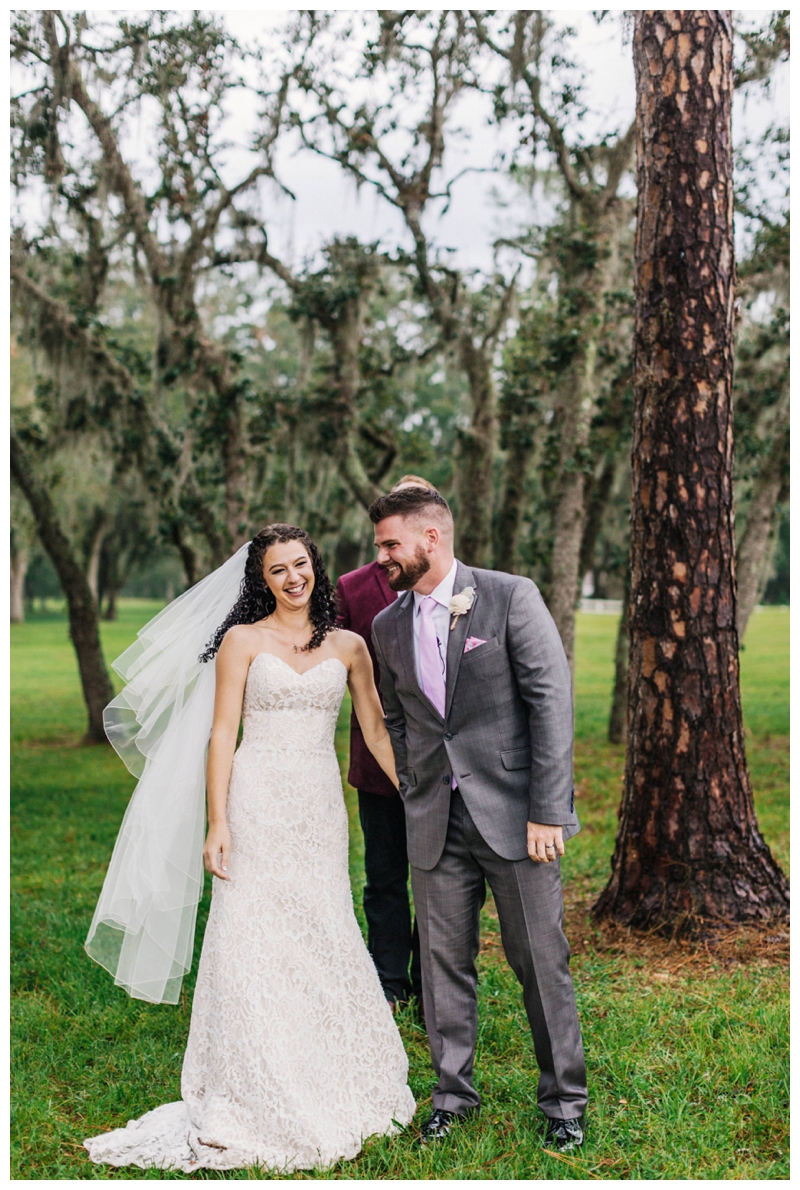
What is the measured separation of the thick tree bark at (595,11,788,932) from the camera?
4840 mm

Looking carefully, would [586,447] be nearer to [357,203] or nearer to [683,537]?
[357,203]

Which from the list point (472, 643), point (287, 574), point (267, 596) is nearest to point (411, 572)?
point (472, 643)

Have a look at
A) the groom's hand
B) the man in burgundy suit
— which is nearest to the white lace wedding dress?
the man in burgundy suit

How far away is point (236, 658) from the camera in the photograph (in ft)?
11.4

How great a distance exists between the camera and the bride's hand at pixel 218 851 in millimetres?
3398

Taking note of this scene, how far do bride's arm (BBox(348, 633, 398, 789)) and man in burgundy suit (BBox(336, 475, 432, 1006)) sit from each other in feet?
1.47

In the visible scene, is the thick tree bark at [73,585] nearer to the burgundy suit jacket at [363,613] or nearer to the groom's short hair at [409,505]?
the burgundy suit jacket at [363,613]

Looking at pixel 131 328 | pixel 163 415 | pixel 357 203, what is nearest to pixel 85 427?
pixel 163 415

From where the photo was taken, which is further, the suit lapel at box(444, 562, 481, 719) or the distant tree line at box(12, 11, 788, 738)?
the distant tree line at box(12, 11, 788, 738)

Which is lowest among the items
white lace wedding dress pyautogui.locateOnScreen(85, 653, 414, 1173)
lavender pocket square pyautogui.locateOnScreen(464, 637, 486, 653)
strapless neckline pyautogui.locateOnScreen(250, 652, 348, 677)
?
white lace wedding dress pyautogui.locateOnScreen(85, 653, 414, 1173)

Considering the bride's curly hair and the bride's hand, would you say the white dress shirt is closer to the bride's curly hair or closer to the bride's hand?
the bride's curly hair

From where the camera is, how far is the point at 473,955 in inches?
135

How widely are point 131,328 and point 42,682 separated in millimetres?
8938

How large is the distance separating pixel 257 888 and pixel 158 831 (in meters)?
0.46
